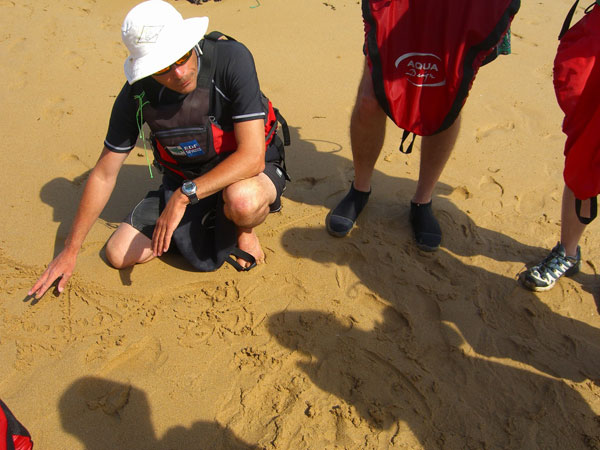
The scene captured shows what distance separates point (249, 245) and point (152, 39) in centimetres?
120

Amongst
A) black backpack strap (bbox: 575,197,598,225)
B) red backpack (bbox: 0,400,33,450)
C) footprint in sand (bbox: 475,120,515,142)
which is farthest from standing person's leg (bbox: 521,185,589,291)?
red backpack (bbox: 0,400,33,450)

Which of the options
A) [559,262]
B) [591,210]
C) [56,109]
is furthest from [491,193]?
[56,109]

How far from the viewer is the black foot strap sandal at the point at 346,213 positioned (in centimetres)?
284

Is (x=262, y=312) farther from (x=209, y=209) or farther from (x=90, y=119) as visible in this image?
(x=90, y=119)

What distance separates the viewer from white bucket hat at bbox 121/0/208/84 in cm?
199

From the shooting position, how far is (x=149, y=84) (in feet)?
7.39

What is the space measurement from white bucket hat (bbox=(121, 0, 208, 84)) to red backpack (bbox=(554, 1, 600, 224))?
1.73 meters

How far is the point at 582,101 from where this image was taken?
2.09m

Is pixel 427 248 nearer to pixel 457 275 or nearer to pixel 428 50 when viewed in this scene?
pixel 457 275

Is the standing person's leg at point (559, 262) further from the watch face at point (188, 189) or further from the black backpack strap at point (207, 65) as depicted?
the black backpack strap at point (207, 65)

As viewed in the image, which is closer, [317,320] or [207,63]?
[207,63]

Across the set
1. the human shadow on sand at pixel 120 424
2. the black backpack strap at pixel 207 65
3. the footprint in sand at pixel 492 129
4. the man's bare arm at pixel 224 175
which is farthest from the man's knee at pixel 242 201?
the footprint in sand at pixel 492 129

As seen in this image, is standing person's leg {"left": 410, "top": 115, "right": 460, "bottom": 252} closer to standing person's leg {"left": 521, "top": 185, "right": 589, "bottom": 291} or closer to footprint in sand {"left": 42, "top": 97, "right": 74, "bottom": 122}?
standing person's leg {"left": 521, "top": 185, "right": 589, "bottom": 291}

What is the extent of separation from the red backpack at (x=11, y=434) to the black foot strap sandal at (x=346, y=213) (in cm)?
183
